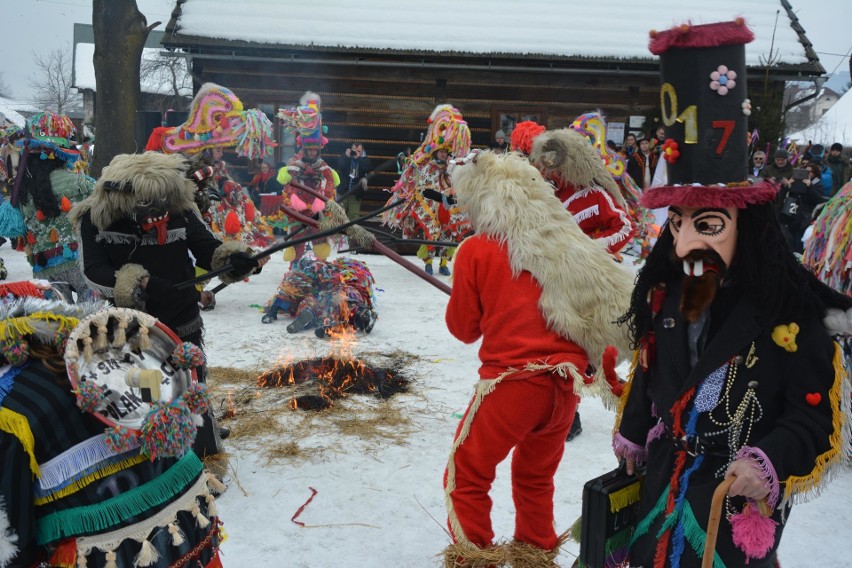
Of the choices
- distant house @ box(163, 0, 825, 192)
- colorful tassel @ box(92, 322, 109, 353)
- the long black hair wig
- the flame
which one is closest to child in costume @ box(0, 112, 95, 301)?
the flame

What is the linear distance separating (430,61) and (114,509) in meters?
13.4

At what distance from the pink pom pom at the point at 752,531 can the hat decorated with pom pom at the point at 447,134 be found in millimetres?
8543

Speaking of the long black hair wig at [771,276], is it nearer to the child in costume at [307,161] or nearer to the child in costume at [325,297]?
the child in costume at [325,297]

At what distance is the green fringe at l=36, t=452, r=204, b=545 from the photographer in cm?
183

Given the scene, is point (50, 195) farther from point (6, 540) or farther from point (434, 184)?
point (6, 540)

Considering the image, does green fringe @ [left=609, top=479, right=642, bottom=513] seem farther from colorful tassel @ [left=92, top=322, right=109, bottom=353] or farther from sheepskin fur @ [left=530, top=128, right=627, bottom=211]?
sheepskin fur @ [left=530, top=128, right=627, bottom=211]

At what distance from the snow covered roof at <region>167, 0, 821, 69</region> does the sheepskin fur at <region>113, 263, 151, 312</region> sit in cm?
1099

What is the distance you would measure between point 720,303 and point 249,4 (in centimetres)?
1448

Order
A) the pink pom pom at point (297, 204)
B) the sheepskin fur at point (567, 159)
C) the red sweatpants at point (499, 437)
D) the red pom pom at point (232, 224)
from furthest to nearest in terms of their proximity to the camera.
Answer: the pink pom pom at point (297, 204), the red pom pom at point (232, 224), the sheepskin fur at point (567, 159), the red sweatpants at point (499, 437)

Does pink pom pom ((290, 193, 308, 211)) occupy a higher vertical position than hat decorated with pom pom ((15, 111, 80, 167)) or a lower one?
lower

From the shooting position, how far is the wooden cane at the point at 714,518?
6.40 feet

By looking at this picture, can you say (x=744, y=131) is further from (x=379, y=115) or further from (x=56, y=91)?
(x=56, y=91)

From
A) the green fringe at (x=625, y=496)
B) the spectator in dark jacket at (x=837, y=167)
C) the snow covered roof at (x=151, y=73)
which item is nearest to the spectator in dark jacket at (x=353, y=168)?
the spectator in dark jacket at (x=837, y=167)

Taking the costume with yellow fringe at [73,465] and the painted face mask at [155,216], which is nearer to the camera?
the costume with yellow fringe at [73,465]
